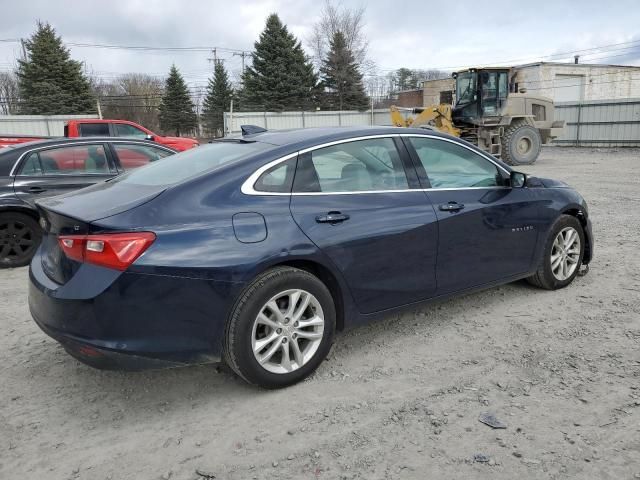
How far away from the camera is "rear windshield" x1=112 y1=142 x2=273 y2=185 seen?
10.7 feet

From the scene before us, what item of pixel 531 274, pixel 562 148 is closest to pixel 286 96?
pixel 562 148

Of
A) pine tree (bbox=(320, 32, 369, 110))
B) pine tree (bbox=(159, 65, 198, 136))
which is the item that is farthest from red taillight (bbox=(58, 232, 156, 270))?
pine tree (bbox=(159, 65, 198, 136))

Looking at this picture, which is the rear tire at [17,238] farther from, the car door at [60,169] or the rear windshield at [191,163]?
the rear windshield at [191,163]

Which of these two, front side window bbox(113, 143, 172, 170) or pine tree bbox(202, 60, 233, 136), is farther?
pine tree bbox(202, 60, 233, 136)

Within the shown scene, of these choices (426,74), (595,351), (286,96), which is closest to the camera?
(595,351)

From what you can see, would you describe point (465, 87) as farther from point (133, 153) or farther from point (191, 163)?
point (191, 163)

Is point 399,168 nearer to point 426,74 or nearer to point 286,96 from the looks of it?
point 286,96

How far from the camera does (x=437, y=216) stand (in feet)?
12.1

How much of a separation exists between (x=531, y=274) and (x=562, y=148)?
83.2ft

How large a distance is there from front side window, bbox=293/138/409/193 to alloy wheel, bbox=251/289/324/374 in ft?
2.26

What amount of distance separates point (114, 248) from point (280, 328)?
1.03 m

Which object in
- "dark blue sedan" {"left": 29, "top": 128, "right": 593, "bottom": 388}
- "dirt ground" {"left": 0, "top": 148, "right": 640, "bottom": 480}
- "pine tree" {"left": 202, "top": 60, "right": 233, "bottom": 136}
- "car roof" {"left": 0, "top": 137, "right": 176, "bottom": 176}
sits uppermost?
"pine tree" {"left": 202, "top": 60, "right": 233, "bottom": 136}

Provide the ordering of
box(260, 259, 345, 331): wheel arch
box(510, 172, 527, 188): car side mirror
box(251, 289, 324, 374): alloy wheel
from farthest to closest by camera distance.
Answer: box(510, 172, 527, 188): car side mirror
box(260, 259, 345, 331): wheel arch
box(251, 289, 324, 374): alloy wheel

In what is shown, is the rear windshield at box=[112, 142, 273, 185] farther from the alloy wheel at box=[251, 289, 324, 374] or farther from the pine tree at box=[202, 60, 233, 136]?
the pine tree at box=[202, 60, 233, 136]
